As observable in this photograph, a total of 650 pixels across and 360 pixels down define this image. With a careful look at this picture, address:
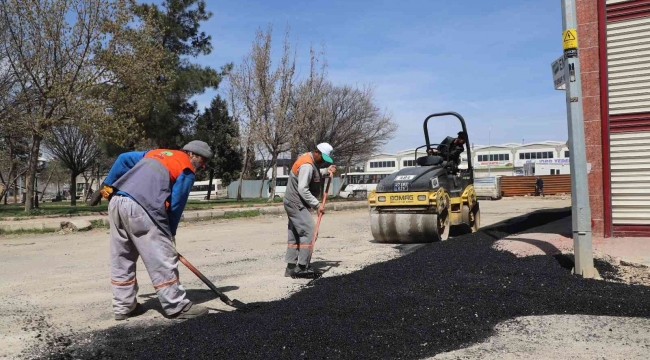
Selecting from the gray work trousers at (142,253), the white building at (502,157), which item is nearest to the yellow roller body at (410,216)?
the gray work trousers at (142,253)

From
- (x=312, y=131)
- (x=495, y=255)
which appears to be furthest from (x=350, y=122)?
(x=495, y=255)

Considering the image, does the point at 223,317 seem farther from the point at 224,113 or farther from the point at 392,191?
the point at 224,113

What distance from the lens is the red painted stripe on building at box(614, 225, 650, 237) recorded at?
816 centimetres

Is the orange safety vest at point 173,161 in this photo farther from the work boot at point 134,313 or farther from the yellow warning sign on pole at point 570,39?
the yellow warning sign on pole at point 570,39

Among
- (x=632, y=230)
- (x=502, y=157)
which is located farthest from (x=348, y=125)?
(x=502, y=157)

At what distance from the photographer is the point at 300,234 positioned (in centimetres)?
679

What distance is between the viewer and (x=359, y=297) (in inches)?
207

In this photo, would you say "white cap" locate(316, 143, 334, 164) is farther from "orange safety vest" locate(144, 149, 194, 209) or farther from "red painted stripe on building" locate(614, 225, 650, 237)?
"red painted stripe on building" locate(614, 225, 650, 237)

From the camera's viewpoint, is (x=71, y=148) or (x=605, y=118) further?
(x=71, y=148)

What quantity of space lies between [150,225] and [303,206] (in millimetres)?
2413

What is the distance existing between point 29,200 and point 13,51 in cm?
521

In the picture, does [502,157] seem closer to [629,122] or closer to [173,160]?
[629,122]

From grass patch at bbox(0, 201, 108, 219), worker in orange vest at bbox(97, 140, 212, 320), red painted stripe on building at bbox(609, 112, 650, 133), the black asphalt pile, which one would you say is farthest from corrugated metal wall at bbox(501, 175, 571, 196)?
worker in orange vest at bbox(97, 140, 212, 320)

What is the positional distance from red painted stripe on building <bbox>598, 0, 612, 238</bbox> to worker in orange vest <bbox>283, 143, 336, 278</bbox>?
4320mm
